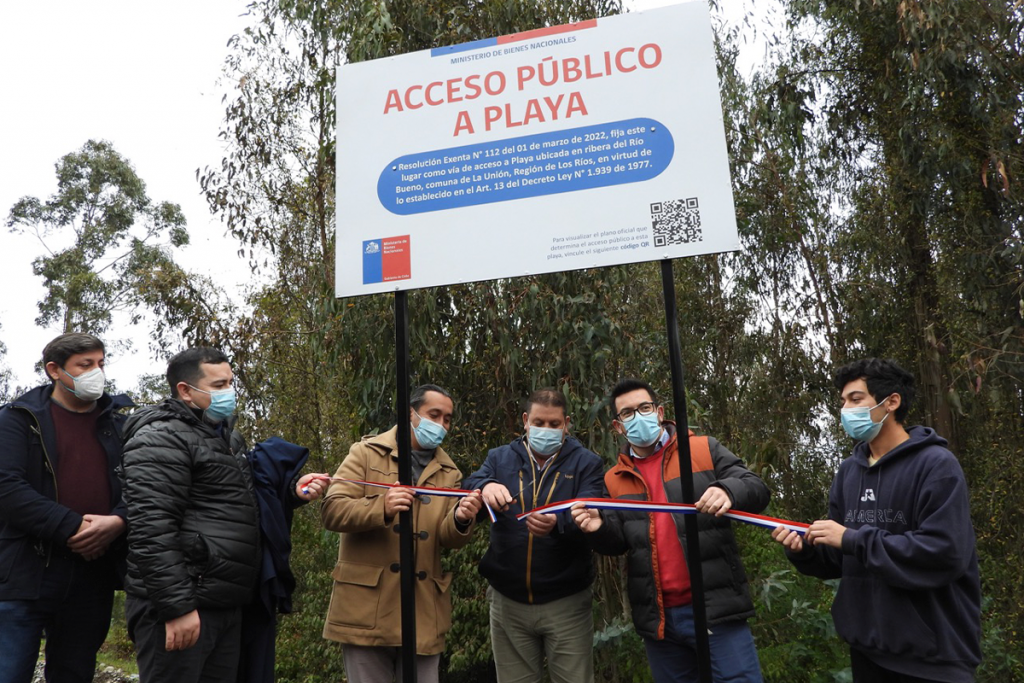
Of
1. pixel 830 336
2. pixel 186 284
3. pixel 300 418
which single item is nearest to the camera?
pixel 300 418

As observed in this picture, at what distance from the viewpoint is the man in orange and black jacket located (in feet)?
11.3

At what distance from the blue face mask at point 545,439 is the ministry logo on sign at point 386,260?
2.99 ft

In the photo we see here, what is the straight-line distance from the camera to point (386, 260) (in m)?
3.78

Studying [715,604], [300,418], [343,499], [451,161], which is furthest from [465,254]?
[300,418]

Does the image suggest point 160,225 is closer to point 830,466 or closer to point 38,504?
point 830,466

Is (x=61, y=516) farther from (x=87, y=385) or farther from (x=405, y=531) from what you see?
(x=405, y=531)

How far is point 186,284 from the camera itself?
11180mm

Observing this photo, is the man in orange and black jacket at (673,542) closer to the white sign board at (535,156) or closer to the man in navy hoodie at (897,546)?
the man in navy hoodie at (897,546)

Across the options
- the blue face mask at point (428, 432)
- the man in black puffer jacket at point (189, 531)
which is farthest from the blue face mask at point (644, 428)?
the man in black puffer jacket at point (189, 531)

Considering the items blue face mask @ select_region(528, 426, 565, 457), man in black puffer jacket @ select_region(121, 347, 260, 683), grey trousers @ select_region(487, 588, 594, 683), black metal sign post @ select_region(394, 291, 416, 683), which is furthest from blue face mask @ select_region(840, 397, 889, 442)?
man in black puffer jacket @ select_region(121, 347, 260, 683)

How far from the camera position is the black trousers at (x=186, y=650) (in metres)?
3.27

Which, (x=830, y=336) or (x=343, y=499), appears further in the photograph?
(x=830, y=336)

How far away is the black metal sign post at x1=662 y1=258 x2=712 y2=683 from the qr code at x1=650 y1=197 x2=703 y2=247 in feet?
0.32

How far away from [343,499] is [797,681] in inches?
Answer: 115
